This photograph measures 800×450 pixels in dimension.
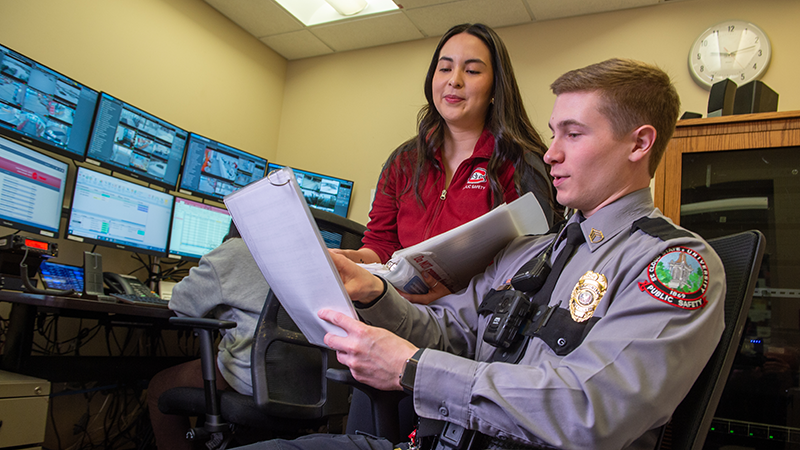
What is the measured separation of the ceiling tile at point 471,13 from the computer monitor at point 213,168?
4.73 feet

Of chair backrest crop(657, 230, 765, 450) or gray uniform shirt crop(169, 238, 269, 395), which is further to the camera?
gray uniform shirt crop(169, 238, 269, 395)

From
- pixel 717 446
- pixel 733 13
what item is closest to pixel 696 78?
pixel 733 13

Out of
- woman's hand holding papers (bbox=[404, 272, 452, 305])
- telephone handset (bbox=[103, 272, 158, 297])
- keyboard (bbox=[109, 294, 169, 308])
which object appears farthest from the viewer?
telephone handset (bbox=[103, 272, 158, 297])

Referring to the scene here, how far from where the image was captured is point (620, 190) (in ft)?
3.08

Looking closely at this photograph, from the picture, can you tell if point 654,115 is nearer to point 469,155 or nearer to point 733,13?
A: point 469,155

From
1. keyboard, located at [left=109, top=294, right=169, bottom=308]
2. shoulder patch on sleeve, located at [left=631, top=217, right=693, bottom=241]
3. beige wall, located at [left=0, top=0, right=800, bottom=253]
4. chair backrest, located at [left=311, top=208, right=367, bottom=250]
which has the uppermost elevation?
beige wall, located at [left=0, top=0, right=800, bottom=253]

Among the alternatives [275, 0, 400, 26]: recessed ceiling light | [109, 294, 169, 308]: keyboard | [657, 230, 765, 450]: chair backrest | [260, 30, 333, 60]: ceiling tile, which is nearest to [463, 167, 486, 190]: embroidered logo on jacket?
[657, 230, 765, 450]: chair backrest

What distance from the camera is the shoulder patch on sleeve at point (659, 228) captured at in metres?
0.78

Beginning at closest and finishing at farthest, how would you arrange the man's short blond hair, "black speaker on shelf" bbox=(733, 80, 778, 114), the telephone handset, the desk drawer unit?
the man's short blond hair → the desk drawer unit → "black speaker on shelf" bbox=(733, 80, 778, 114) → the telephone handset

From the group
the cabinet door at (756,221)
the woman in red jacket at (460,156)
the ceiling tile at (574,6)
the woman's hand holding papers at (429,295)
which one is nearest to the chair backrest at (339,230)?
the woman in red jacket at (460,156)

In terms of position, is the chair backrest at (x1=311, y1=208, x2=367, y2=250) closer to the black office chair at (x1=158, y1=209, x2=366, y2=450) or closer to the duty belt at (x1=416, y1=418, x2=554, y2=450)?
the black office chair at (x1=158, y1=209, x2=366, y2=450)

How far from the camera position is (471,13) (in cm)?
333

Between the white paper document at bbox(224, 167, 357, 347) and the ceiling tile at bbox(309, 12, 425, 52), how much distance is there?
116 inches

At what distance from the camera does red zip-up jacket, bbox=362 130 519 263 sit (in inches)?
53.5
